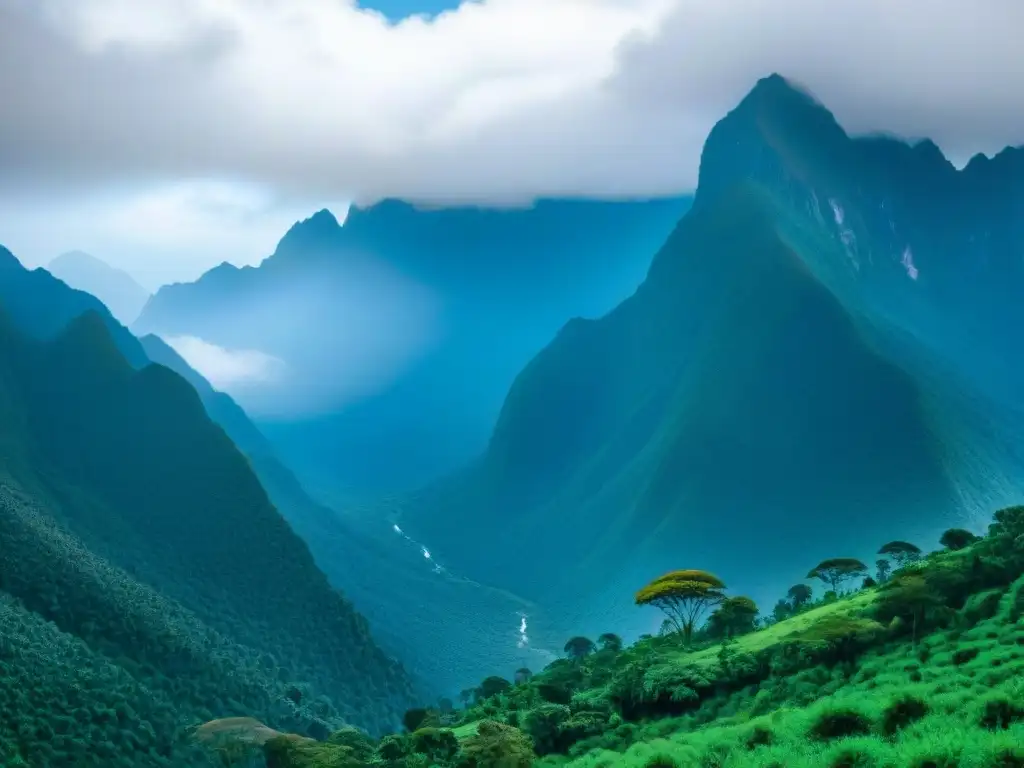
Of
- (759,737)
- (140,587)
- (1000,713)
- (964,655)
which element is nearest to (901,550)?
(964,655)

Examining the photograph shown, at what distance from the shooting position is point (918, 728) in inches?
902

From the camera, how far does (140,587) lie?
87.1 meters

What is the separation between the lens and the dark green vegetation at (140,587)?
208 ft

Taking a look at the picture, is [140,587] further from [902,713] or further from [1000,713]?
[1000,713]

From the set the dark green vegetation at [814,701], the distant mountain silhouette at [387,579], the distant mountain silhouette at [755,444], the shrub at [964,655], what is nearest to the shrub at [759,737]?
the dark green vegetation at [814,701]

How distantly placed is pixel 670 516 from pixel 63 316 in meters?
95.0

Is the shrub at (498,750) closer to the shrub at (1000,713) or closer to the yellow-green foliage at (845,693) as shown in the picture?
the yellow-green foliage at (845,693)

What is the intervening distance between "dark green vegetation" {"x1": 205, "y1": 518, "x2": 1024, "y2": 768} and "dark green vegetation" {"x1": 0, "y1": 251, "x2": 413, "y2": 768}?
677 inches

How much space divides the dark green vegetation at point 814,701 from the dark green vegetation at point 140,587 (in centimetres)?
1719

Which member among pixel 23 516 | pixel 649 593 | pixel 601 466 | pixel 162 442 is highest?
pixel 601 466

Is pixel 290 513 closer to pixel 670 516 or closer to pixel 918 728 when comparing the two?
pixel 670 516

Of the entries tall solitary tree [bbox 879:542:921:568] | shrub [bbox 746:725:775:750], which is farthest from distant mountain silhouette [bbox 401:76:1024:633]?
shrub [bbox 746:725:775:750]

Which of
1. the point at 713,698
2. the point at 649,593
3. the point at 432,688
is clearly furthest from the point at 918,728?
the point at 432,688

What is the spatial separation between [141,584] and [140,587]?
2558 mm
